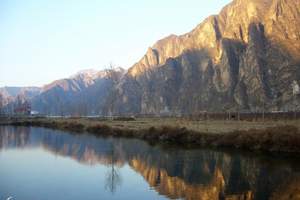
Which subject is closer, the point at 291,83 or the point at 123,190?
the point at 123,190

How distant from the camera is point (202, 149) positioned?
4809cm

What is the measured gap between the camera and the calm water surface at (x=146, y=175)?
26.0m

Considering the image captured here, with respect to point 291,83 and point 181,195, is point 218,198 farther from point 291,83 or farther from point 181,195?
point 291,83

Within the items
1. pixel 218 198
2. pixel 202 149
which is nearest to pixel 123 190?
pixel 218 198

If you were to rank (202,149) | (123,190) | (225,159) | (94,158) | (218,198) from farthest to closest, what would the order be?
(202,149) < (94,158) < (225,159) < (123,190) < (218,198)

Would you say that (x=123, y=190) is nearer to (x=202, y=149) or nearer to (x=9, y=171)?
(x=9, y=171)

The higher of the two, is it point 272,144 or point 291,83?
point 291,83

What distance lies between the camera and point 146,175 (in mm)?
33375

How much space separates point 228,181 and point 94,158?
715 inches

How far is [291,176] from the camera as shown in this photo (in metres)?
30.7

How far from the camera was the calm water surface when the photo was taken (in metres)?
26.0

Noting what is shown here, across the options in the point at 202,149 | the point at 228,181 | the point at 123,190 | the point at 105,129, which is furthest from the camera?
the point at 105,129

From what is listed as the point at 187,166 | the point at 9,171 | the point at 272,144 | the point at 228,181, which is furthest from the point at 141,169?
the point at 272,144

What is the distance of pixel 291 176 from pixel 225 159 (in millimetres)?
10041
